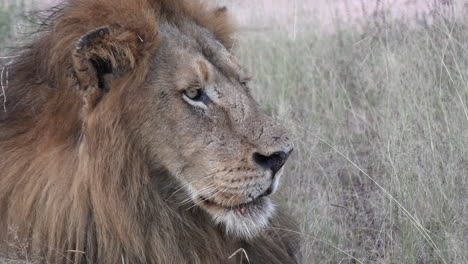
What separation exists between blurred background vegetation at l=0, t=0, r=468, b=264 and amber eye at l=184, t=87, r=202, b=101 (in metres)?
0.80

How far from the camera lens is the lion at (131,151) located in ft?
10.5

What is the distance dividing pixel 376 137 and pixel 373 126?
22 centimetres

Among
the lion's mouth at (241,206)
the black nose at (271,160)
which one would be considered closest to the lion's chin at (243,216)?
the lion's mouth at (241,206)

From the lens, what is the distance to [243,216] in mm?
3273

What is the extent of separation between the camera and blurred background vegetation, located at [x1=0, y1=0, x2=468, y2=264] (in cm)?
420

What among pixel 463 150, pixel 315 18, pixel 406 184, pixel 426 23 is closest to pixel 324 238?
pixel 406 184

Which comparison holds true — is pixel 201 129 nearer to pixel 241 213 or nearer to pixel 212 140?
pixel 212 140

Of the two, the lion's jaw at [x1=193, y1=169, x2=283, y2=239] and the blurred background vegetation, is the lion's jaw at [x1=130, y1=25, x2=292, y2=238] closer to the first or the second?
the lion's jaw at [x1=193, y1=169, x2=283, y2=239]

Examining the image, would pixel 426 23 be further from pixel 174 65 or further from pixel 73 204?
pixel 73 204

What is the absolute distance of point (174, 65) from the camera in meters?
3.35

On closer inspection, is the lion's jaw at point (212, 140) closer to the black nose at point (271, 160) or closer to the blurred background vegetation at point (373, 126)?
the black nose at point (271, 160)

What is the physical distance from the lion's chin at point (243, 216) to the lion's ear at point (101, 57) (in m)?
0.62

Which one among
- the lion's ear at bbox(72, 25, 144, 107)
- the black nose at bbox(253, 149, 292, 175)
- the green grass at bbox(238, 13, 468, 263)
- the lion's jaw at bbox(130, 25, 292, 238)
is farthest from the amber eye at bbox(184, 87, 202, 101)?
the green grass at bbox(238, 13, 468, 263)

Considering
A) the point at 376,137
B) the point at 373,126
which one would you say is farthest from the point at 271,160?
the point at 373,126
